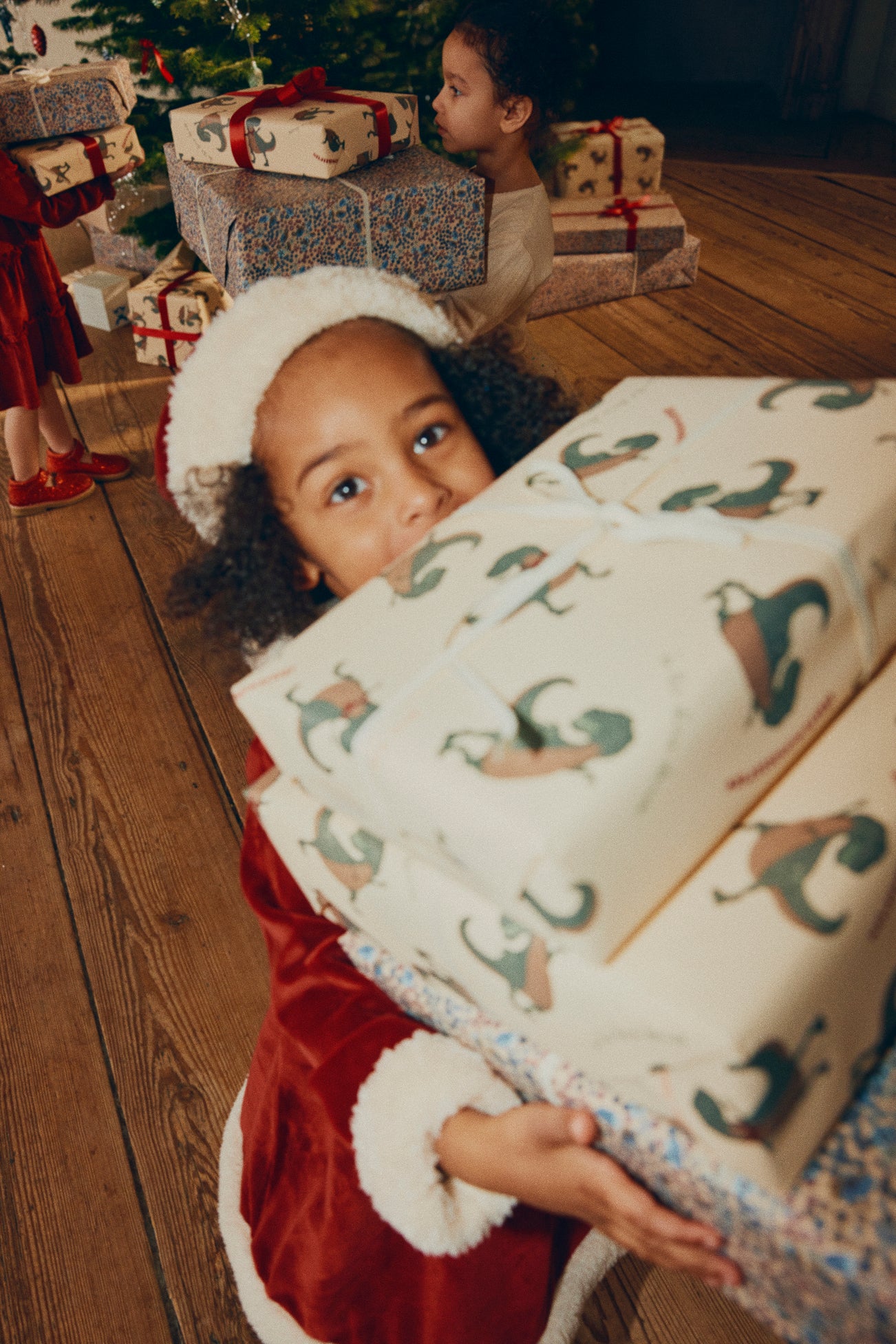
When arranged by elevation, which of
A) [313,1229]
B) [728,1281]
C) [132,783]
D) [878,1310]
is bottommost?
[132,783]

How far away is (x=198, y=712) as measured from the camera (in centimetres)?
160

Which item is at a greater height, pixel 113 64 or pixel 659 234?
pixel 113 64

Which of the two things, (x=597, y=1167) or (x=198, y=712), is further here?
(x=198, y=712)

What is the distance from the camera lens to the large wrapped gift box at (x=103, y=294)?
2.90 m

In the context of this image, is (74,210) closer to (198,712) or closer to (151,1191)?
(198,712)

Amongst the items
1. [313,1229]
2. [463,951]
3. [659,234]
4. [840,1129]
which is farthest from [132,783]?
[659,234]

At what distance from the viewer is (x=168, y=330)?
2.62m

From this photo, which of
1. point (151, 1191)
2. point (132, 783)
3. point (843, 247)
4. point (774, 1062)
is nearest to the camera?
point (774, 1062)

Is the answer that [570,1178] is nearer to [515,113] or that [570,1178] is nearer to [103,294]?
[515,113]

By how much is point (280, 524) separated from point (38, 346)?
1.66 metres

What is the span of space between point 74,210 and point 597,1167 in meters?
2.11

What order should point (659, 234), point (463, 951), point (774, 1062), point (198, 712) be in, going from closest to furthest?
point (774, 1062)
point (463, 951)
point (198, 712)
point (659, 234)

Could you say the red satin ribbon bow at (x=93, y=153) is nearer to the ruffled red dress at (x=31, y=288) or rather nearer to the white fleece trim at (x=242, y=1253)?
the ruffled red dress at (x=31, y=288)

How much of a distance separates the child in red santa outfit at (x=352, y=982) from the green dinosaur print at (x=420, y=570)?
0.14 meters
